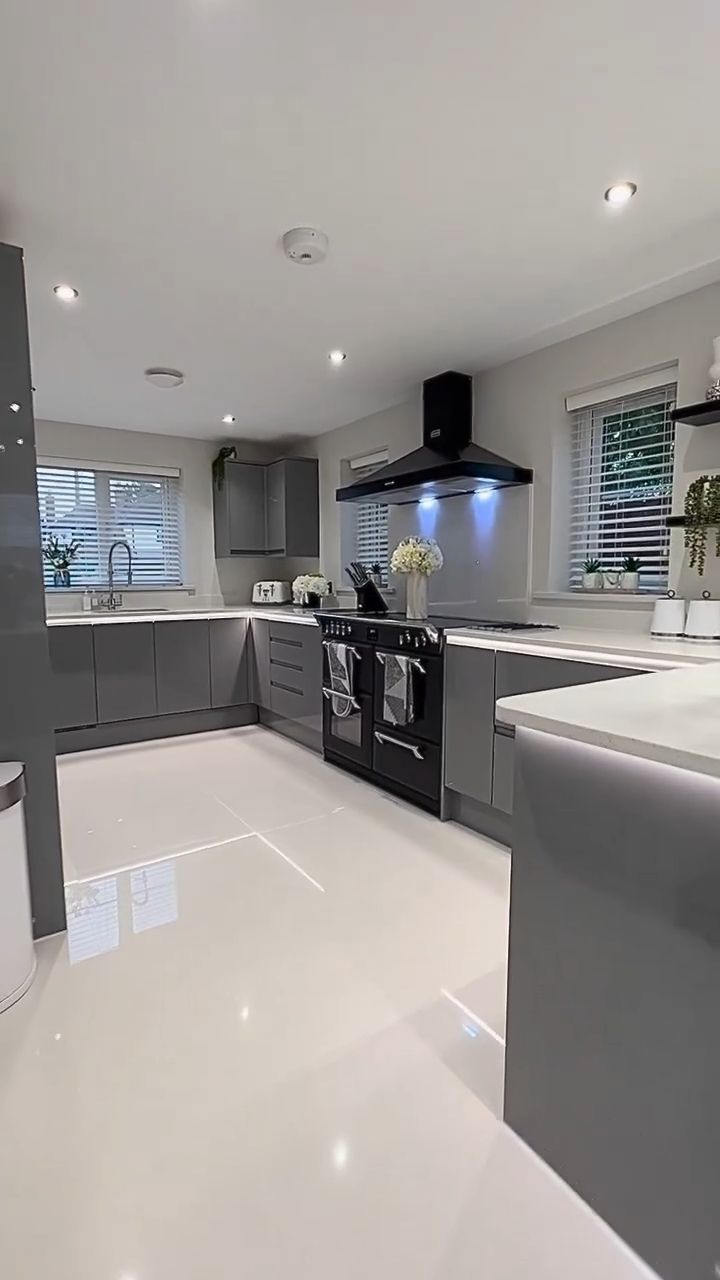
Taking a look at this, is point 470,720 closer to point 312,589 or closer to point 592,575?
point 592,575

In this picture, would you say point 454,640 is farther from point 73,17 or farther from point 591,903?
point 73,17

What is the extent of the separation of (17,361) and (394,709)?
86.4 inches

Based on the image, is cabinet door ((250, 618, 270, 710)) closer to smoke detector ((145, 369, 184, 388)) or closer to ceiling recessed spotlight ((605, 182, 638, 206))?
smoke detector ((145, 369, 184, 388))

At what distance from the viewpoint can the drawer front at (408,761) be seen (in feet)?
10.0

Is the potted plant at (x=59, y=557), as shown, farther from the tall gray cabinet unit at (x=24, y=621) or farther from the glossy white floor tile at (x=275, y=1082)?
the tall gray cabinet unit at (x=24, y=621)

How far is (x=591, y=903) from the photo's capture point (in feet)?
3.71

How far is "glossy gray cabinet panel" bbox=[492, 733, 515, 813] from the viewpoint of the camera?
8.63 ft

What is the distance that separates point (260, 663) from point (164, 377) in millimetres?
2098

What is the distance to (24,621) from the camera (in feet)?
6.58

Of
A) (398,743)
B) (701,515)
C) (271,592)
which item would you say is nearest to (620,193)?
(701,515)

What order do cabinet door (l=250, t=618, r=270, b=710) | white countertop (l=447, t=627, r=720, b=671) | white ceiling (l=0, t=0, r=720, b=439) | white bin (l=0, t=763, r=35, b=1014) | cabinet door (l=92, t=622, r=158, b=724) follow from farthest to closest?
cabinet door (l=250, t=618, r=270, b=710) < cabinet door (l=92, t=622, r=158, b=724) < white countertop (l=447, t=627, r=720, b=671) < white bin (l=0, t=763, r=35, b=1014) < white ceiling (l=0, t=0, r=720, b=439)

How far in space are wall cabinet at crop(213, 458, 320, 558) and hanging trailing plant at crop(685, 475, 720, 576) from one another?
10.5ft

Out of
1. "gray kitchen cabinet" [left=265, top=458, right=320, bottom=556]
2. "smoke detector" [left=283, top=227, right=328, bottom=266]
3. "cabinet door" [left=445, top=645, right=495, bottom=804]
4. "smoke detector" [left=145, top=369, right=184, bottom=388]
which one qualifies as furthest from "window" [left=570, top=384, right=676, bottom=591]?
"gray kitchen cabinet" [left=265, top=458, right=320, bottom=556]

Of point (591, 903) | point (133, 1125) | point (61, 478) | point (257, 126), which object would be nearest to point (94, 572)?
point (61, 478)
